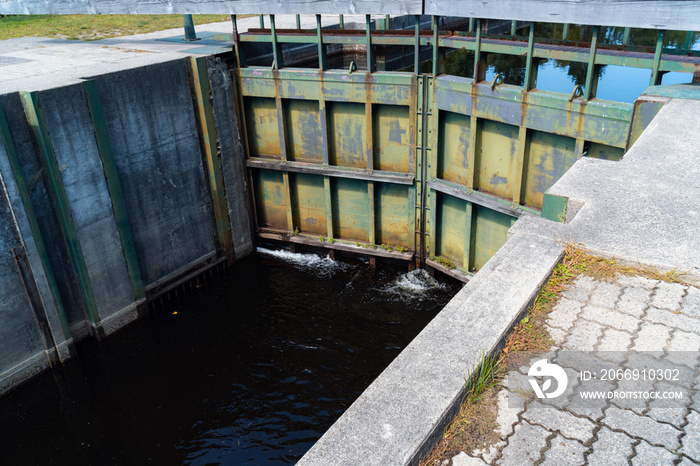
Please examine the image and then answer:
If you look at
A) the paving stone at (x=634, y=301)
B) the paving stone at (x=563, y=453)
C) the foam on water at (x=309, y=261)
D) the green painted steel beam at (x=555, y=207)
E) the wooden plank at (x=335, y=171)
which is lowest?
the foam on water at (x=309, y=261)

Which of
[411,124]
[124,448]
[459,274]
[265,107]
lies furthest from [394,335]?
[265,107]

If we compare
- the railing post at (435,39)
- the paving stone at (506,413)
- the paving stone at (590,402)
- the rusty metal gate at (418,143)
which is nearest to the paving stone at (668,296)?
the paving stone at (590,402)

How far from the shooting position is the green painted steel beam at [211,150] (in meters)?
9.68

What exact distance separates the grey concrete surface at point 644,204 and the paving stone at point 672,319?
398 millimetres

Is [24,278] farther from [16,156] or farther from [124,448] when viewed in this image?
[124,448]

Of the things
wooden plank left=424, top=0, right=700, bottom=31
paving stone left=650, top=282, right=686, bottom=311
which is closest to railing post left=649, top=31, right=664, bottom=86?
wooden plank left=424, top=0, right=700, bottom=31

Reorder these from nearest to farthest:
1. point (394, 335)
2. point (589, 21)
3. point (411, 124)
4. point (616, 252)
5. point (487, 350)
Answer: point (487, 350), point (616, 252), point (589, 21), point (394, 335), point (411, 124)

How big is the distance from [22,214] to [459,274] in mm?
7172

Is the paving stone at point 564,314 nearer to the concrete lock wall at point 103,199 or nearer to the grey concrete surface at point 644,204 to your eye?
the grey concrete surface at point 644,204

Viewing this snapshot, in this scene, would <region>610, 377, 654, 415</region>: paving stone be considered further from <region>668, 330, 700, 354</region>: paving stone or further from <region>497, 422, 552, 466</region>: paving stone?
<region>497, 422, 552, 466</region>: paving stone

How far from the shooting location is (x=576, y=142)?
7.67 m

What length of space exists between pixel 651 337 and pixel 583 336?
40cm

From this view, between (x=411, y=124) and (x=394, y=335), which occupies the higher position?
(x=411, y=124)

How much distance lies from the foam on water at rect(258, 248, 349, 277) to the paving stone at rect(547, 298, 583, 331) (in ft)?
24.0
